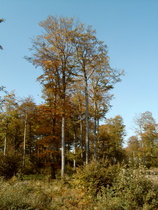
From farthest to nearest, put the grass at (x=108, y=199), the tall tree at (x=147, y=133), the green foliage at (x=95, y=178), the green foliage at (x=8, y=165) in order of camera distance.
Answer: the tall tree at (x=147, y=133) < the green foliage at (x=8, y=165) < the green foliage at (x=95, y=178) < the grass at (x=108, y=199)

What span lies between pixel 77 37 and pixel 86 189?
11.8m

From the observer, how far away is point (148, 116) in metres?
33.3

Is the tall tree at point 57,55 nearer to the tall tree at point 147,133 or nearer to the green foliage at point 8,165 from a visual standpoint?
the green foliage at point 8,165

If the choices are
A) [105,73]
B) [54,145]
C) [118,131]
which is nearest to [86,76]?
[105,73]

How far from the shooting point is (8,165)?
44.5 feet

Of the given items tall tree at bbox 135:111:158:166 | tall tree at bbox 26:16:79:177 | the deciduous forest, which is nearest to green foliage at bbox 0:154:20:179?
the deciduous forest

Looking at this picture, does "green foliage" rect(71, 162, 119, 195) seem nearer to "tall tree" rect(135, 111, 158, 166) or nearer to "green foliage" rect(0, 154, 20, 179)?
"green foliage" rect(0, 154, 20, 179)

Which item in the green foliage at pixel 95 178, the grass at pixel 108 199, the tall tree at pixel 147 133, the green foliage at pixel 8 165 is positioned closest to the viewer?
the grass at pixel 108 199

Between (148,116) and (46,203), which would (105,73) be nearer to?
(46,203)

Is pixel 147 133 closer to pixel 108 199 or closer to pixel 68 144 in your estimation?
pixel 68 144

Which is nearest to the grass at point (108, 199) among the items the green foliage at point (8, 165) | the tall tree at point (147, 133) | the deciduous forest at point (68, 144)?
the deciduous forest at point (68, 144)

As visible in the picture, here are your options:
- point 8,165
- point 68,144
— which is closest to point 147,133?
point 68,144

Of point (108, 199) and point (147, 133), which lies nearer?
point (108, 199)

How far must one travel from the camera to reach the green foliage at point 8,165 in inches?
523
